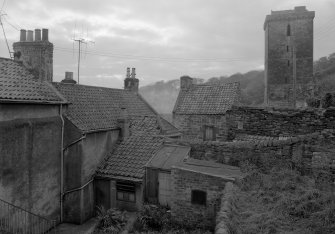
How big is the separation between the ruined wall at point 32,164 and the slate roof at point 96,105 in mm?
1711

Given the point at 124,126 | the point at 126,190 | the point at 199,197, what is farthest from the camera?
the point at 124,126

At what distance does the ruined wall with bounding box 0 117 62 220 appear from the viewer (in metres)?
11.4

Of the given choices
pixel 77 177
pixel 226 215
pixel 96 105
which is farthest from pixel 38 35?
pixel 226 215

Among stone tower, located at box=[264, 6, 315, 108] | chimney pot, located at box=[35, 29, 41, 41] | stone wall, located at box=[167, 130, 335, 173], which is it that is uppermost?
stone tower, located at box=[264, 6, 315, 108]

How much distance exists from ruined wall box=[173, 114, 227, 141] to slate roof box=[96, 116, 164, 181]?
6403mm

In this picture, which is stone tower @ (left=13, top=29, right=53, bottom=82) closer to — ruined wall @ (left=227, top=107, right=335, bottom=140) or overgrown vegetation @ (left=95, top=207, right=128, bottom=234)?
overgrown vegetation @ (left=95, top=207, right=128, bottom=234)

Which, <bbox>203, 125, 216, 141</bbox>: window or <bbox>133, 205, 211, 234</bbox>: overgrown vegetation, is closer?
<bbox>133, 205, 211, 234</bbox>: overgrown vegetation

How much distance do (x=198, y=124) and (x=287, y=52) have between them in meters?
24.9

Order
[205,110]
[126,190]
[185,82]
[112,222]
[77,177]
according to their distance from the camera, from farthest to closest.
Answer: [185,82] < [205,110] < [126,190] < [77,177] < [112,222]

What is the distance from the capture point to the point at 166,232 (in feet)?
35.4

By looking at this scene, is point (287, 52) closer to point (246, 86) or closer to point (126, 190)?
point (246, 86)

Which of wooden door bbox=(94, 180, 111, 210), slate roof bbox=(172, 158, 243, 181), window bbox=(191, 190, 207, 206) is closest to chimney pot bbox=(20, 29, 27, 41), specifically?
wooden door bbox=(94, 180, 111, 210)

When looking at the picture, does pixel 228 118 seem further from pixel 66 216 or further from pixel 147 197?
pixel 66 216

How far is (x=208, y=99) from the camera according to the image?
81.9 ft
